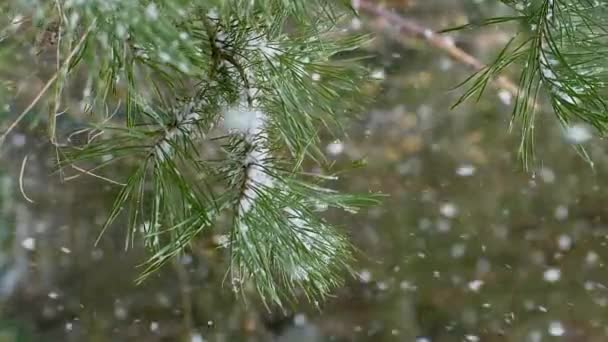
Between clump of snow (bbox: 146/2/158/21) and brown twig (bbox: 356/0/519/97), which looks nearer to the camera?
clump of snow (bbox: 146/2/158/21)

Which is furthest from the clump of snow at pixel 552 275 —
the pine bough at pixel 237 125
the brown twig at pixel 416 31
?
the pine bough at pixel 237 125

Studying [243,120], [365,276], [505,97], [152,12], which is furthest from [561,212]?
[152,12]

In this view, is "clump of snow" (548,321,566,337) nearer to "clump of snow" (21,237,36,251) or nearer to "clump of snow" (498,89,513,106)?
"clump of snow" (498,89,513,106)

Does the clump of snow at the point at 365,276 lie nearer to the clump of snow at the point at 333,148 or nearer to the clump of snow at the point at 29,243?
the clump of snow at the point at 333,148

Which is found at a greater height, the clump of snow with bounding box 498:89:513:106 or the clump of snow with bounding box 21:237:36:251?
the clump of snow with bounding box 498:89:513:106

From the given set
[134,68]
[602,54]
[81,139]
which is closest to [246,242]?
[134,68]

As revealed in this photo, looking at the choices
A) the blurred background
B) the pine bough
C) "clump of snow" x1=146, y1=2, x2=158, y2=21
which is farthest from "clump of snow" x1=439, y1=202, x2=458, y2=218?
"clump of snow" x1=146, y1=2, x2=158, y2=21
